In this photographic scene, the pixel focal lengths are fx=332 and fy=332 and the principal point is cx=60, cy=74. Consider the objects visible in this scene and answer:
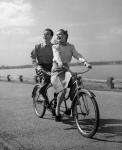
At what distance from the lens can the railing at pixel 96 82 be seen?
1594cm

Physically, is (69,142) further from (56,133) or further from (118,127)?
(118,127)

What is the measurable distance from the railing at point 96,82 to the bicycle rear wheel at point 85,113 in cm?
934

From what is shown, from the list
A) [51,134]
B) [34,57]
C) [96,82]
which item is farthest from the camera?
[96,82]

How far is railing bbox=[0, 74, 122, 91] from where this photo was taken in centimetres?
1594

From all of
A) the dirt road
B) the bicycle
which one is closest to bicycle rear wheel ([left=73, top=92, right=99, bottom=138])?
the bicycle

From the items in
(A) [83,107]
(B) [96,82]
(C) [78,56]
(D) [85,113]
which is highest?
(C) [78,56]

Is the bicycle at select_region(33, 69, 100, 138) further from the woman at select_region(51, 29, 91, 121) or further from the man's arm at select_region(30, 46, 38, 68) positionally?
the man's arm at select_region(30, 46, 38, 68)

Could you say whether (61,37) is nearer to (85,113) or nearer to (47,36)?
(47,36)

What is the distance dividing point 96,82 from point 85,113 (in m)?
11.1

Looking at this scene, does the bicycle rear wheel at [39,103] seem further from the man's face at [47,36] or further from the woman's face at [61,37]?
the woman's face at [61,37]

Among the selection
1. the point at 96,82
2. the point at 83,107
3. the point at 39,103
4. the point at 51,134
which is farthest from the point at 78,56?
the point at 96,82

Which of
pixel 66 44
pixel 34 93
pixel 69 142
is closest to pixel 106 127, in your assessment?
pixel 69 142

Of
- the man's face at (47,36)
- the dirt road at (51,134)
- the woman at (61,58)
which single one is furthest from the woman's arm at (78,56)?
the dirt road at (51,134)

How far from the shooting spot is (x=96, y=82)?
56.3 feet
